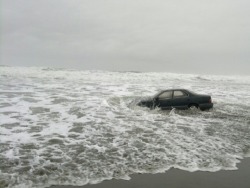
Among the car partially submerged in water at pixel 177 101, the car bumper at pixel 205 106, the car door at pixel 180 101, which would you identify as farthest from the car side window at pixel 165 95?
the car bumper at pixel 205 106

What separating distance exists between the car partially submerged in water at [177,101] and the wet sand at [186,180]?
8.43 m

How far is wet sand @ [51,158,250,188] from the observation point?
5.58 m

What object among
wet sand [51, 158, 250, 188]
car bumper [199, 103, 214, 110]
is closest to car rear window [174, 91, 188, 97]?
car bumper [199, 103, 214, 110]

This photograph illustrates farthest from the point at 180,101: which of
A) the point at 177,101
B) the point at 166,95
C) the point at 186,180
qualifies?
the point at 186,180

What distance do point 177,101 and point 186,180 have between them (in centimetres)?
930

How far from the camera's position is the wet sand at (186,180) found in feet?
18.3

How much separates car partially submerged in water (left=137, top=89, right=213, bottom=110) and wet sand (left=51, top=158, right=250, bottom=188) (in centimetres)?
843

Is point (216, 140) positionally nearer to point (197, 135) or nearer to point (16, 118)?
point (197, 135)

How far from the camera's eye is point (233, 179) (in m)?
5.91

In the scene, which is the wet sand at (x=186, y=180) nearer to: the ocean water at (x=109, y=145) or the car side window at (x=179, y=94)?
the ocean water at (x=109, y=145)

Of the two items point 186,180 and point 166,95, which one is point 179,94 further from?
point 186,180

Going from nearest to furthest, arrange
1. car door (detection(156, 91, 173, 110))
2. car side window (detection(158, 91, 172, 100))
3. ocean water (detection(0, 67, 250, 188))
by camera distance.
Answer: ocean water (detection(0, 67, 250, 188)), car door (detection(156, 91, 173, 110)), car side window (detection(158, 91, 172, 100))

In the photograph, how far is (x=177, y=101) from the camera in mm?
14969

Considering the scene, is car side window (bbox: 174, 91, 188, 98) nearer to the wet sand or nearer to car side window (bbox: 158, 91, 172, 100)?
car side window (bbox: 158, 91, 172, 100)
